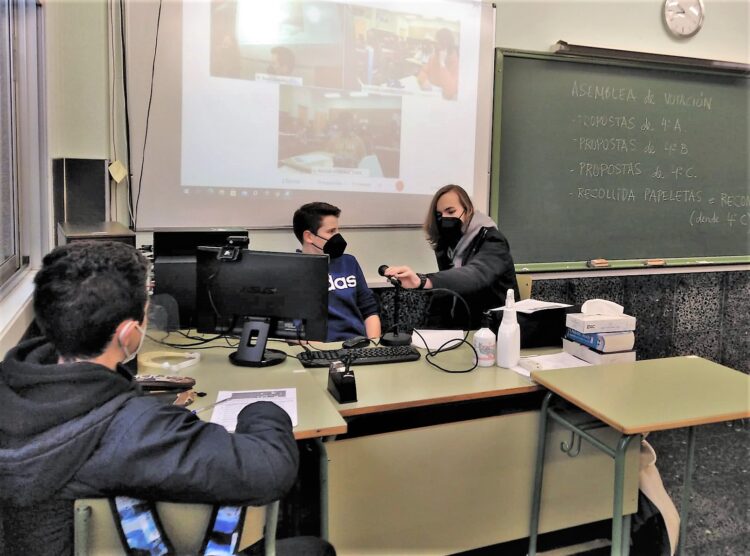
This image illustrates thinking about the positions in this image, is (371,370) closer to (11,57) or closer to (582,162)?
(11,57)

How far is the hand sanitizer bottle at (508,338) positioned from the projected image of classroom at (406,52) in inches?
60.3

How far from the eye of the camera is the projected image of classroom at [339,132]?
2.72m

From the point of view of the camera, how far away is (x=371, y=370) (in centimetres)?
180

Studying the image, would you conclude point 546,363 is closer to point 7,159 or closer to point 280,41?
point 280,41

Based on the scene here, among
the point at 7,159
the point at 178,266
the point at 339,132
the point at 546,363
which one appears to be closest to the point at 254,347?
the point at 178,266

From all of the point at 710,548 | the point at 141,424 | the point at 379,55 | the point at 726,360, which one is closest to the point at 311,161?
the point at 379,55

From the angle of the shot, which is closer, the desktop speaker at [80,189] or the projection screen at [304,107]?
the desktop speaker at [80,189]

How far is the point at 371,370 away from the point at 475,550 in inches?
32.1

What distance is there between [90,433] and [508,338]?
134 cm

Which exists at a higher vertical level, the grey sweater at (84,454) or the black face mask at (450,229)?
the black face mask at (450,229)

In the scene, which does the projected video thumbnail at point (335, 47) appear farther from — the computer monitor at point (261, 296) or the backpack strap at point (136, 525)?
the backpack strap at point (136, 525)

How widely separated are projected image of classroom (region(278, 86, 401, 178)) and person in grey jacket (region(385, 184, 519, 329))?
406 mm

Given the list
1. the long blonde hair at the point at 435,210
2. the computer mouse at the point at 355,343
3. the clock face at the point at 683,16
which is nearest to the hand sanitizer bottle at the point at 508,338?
the computer mouse at the point at 355,343

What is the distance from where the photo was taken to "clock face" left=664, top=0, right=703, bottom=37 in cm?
337
